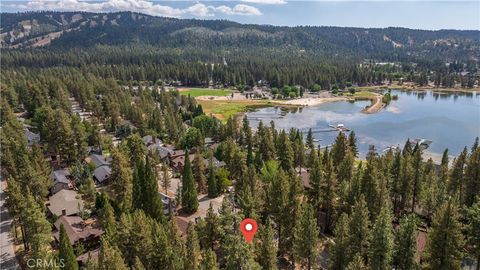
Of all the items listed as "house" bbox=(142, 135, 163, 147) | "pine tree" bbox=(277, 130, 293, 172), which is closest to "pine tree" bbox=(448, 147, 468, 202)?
"pine tree" bbox=(277, 130, 293, 172)

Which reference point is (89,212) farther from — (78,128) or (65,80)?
(65,80)

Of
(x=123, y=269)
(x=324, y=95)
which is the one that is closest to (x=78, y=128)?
(x=123, y=269)

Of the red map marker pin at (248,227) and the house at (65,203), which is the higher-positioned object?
the red map marker pin at (248,227)

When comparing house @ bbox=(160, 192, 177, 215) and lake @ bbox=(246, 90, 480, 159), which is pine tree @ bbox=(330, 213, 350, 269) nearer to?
house @ bbox=(160, 192, 177, 215)

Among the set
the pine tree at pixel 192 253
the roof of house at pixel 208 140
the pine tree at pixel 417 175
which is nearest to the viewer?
the pine tree at pixel 192 253

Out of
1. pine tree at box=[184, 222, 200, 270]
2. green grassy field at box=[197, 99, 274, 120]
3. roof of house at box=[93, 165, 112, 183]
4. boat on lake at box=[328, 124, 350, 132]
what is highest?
pine tree at box=[184, 222, 200, 270]

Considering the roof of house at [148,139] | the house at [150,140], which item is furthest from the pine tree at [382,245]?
the roof of house at [148,139]

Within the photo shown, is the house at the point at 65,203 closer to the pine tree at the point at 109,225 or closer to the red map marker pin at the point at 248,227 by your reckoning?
the pine tree at the point at 109,225
